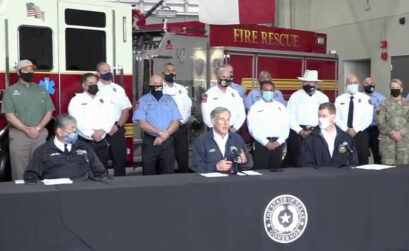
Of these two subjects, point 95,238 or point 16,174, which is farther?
point 16,174

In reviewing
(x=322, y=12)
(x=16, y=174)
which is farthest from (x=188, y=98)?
(x=322, y=12)

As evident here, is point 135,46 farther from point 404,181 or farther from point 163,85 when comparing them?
point 404,181

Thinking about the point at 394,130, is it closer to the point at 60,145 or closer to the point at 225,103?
the point at 225,103

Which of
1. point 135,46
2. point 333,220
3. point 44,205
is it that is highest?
point 135,46

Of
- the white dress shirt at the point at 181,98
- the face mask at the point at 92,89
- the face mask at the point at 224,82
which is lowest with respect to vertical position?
the white dress shirt at the point at 181,98

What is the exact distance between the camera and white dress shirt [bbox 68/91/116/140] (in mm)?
6723

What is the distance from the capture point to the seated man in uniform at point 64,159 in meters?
4.94

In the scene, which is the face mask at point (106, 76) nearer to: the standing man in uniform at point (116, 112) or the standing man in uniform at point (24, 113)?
the standing man in uniform at point (116, 112)

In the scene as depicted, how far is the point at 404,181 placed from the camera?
4992 mm

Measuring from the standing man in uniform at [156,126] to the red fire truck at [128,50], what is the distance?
598mm

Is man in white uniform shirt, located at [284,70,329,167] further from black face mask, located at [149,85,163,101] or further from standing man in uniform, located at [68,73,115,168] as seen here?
standing man in uniform, located at [68,73,115,168]

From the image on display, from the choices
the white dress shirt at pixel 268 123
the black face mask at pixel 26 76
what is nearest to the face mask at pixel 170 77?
the white dress shirt at pixel 268 123

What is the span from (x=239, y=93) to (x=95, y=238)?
4649 millimetres

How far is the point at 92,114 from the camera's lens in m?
6.77
